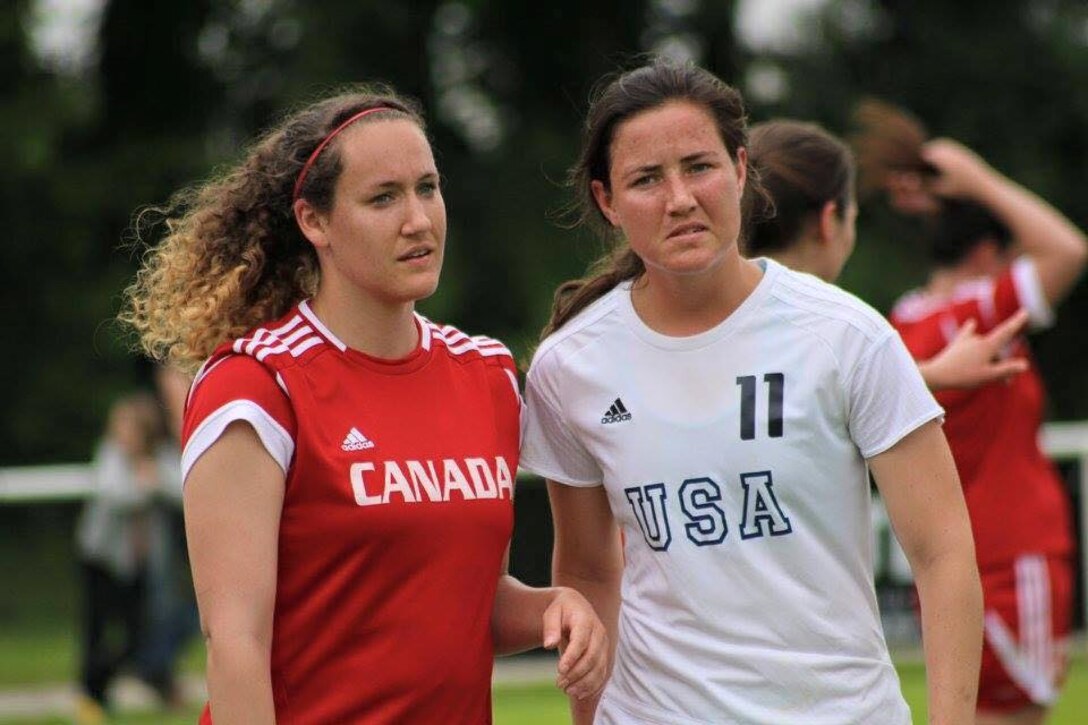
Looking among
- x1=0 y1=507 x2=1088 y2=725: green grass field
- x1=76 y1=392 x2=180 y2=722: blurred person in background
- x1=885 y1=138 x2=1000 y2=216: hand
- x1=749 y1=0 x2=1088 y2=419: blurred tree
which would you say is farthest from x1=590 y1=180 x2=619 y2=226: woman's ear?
x1=749 y1=0 x2=1088 y2=419: blurred tree

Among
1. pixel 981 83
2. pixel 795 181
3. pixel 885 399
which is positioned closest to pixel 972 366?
pixel 795 181

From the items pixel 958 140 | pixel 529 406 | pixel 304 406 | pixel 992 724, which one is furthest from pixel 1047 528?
pixel 958 140

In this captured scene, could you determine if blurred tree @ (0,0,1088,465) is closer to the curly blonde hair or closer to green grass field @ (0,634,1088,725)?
green grass field @ (0,634,1088,725)

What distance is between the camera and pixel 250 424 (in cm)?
333

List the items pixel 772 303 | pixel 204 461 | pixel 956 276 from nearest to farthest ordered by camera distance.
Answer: pixel 204 461
pixel 772 303
pixel 956 276

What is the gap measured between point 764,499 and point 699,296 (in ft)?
1.37

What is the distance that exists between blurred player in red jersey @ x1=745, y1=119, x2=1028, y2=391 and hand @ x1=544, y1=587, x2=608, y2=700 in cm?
108

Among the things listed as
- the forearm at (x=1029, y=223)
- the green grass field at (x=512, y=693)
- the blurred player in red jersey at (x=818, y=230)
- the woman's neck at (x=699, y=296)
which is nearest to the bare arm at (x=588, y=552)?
the woman's neck at (x=699, y=296)

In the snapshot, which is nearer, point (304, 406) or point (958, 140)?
point (304, 406)

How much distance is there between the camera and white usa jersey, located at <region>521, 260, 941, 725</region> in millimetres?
3453

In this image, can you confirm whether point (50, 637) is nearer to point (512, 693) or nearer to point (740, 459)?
point (512, 693)

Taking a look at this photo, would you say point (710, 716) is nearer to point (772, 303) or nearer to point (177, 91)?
point (772, 303)

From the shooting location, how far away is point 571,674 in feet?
11.5

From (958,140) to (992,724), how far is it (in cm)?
1360
